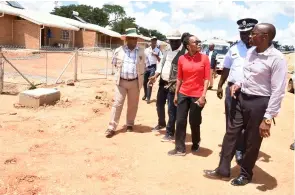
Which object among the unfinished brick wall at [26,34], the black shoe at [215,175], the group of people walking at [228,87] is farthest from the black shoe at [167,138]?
the unfinished brick wall at [26,34]

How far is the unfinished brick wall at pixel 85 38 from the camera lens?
123 ft

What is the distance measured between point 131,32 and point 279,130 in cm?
393

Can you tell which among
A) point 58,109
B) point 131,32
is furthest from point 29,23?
point 131,32

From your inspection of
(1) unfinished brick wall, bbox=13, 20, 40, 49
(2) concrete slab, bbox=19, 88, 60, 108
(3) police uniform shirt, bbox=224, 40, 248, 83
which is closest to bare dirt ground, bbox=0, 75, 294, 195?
(2) concrete slab, bbox=19, 88, 60, 108

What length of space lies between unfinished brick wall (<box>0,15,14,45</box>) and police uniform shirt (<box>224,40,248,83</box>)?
2424cm

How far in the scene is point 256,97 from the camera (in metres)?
3.95

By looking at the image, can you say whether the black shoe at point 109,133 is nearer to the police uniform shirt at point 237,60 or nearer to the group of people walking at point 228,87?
the group of people walking at point 228,87

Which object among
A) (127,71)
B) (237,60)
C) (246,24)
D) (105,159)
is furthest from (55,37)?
(246,24)

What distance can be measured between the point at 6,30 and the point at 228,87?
25.0 meters

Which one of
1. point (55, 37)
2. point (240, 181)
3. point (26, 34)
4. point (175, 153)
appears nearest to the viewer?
point (240, 181)

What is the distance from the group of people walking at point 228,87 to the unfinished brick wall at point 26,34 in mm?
23137

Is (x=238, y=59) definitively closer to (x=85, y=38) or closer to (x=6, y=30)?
(x=6, y=30)

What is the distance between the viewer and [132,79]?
611cm

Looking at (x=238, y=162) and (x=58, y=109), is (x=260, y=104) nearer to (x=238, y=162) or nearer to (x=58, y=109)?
(x=238, y=162)
